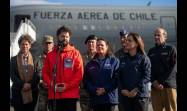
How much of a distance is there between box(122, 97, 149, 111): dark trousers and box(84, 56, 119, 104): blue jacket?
14 centimetres

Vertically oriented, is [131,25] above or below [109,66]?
above

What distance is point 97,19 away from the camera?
20000 millimetres

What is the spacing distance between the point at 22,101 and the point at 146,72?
177cm

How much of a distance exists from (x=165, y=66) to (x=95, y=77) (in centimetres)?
110

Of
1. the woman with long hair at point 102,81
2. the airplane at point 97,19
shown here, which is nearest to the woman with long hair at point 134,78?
the woman with long hair at point 102,81

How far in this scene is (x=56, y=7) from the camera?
64.0 feet

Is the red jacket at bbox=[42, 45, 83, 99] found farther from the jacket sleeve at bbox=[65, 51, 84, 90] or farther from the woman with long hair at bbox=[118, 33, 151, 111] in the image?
the woman with long hair at bbox=[118, 33, 151, 111]

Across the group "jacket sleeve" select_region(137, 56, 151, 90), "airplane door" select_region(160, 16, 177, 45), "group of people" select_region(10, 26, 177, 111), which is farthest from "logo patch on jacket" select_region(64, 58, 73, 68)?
"airplane door" select_region(160, 16, 177, 45)

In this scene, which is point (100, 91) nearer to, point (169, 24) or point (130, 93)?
point (130, 93)

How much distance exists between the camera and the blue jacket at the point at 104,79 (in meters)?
5.72

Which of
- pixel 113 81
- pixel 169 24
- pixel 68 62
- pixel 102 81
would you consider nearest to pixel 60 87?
pixel 68 62

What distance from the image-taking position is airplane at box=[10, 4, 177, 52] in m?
19.2
